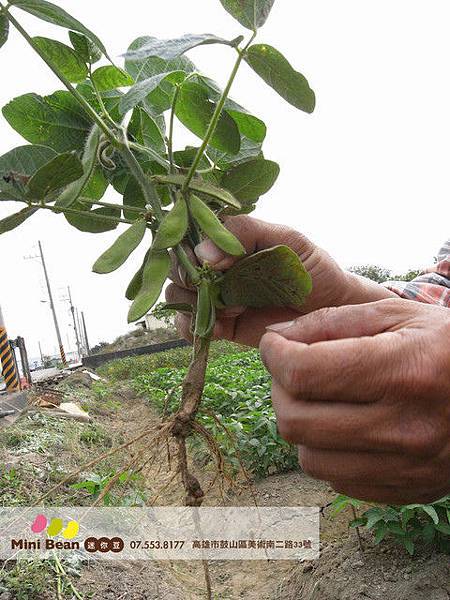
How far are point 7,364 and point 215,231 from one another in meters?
8.09

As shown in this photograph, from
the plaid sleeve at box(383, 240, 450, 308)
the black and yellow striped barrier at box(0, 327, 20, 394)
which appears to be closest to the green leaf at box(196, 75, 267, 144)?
the plaid sleeve at box(383, 240, 450, 308)

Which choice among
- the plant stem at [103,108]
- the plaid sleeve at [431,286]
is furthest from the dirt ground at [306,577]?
the plant stem at [103,108]

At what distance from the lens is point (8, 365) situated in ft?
26.5

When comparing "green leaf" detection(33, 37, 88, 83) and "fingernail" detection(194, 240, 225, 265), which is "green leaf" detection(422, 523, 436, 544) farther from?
"green leaf" detection(33, 37, 88, 83)

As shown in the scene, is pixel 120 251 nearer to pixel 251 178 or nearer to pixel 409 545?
pixel 251 178

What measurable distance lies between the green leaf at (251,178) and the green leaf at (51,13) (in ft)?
1.11

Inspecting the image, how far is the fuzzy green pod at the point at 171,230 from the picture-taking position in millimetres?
802

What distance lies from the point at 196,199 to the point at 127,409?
22.5 ft

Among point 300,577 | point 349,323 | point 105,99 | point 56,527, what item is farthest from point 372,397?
point 300,577

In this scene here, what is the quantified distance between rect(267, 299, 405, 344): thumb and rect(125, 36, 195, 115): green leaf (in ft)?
1.80

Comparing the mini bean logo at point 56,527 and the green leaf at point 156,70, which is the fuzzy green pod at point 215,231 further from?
the mini bean logo at point 56,527

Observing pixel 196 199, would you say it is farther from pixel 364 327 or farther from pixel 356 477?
pixel 356 477

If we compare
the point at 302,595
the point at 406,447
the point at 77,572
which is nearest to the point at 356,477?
the point at 406,447

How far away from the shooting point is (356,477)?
0.74 m
